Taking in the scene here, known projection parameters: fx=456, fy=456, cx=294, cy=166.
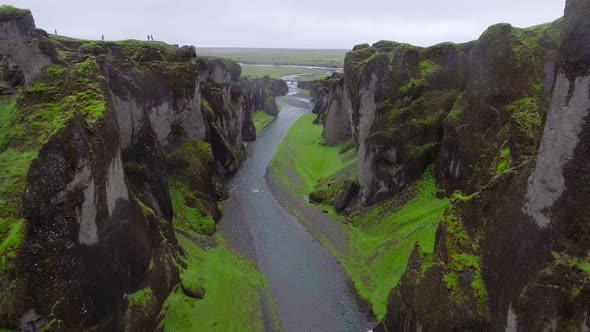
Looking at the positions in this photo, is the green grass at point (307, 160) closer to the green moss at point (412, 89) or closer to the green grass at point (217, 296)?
the green moss at point (412, 89)

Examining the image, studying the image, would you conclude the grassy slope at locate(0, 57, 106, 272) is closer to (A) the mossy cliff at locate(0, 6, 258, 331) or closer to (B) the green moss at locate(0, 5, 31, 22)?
(A) the mossy cliff at locate(0, 6, 258, 331)

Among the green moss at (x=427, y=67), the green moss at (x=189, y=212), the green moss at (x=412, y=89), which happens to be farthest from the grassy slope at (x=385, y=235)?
the green moss at (x=189, y=212)

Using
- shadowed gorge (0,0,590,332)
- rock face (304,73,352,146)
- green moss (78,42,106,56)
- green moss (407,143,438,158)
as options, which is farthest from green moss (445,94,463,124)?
rock face (304,73,352,146)

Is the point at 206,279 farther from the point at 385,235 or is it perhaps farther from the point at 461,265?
the point at 461,265

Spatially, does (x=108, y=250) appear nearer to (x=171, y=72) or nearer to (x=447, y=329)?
(x=447, y=329)

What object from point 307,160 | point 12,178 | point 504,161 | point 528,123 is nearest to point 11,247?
point 12,178

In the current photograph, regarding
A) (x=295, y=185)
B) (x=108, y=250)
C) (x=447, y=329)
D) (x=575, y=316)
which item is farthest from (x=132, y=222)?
(x=295, y=185)
